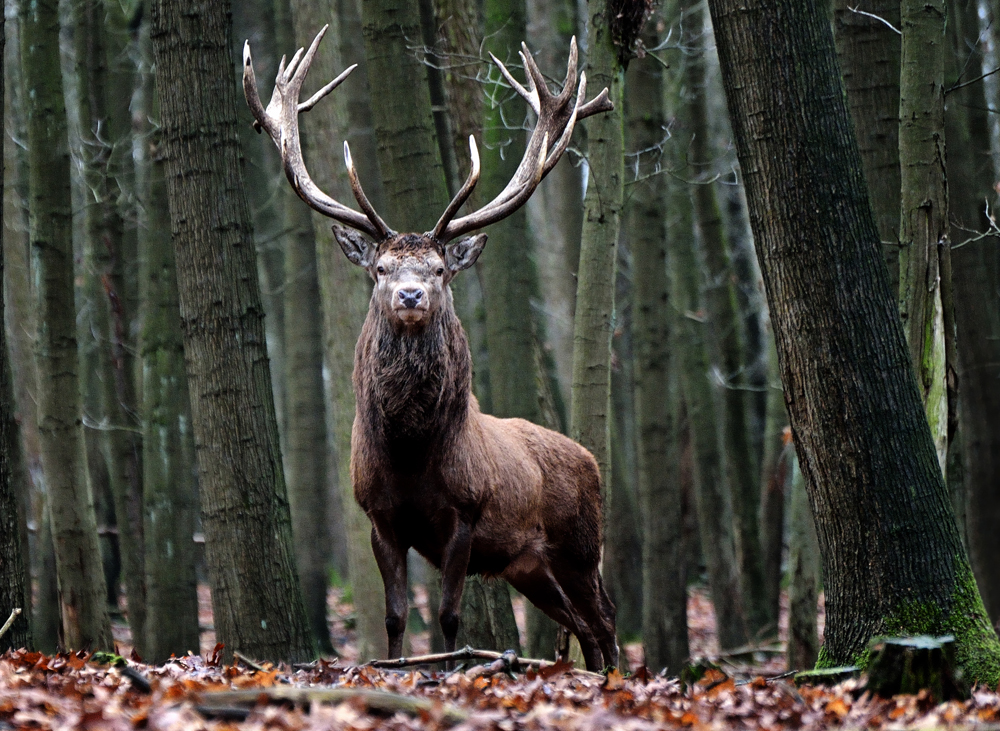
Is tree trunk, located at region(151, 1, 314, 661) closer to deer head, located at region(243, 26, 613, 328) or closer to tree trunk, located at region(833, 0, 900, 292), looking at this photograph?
deer head, located at region(243, 26, 613, 328)

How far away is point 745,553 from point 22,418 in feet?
34.5

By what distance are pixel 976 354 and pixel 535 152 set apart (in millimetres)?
6912

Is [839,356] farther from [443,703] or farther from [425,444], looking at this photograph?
[443,703]

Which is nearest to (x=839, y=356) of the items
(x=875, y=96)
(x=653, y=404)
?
(x=875, y=96)

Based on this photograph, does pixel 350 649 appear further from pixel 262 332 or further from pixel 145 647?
pixel 262 332

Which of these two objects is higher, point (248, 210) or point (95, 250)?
point (95, 250)

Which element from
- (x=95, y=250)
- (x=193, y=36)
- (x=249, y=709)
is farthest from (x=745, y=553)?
(x=249, y=709)

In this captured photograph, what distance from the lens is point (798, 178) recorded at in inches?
227

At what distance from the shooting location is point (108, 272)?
13.5 meters

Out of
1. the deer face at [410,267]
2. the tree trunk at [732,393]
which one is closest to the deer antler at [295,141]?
the deer face at [410,267]

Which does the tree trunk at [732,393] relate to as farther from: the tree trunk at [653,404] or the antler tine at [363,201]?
the antler tine at [363,201]

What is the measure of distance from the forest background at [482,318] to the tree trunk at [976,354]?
41 millimetres

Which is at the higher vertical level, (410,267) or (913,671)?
(410,267)

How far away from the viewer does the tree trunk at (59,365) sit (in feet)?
30.8
